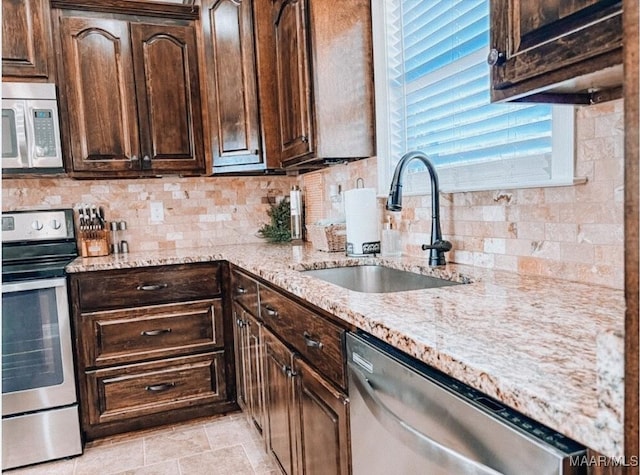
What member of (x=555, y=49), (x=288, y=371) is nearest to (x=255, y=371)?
(x=288, y=371)

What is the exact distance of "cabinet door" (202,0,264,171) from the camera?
8.52 feet

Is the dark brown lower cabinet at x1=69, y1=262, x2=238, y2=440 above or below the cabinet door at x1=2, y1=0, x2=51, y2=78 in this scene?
below

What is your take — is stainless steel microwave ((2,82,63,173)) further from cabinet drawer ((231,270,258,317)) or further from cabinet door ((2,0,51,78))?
cabinet drawer ((231,270,258,317))

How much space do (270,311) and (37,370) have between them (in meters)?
1.32

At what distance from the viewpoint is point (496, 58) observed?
1.00 m

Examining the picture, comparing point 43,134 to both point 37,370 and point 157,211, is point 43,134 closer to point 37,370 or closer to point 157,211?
point 157,211

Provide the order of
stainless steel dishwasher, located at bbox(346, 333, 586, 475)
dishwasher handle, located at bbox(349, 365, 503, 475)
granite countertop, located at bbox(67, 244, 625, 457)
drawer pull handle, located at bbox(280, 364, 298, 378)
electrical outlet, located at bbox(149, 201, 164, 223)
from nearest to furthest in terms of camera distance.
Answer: granite countertop, located at bbox(67, 244, 625, 457)
stainless steel dishwasher, located at bbox(346, 333, 586, 475)
dishwasher handle, located at bbox(349, 365, 503, 475)
drawer pull handle, located at bbox(280, 364, 298, 378)
electrical outlet, located at bbox(149, 201, 164, 223)

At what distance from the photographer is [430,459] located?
2.66ft

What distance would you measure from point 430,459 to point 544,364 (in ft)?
0.93

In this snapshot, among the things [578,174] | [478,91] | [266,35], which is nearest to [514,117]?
[478,91]

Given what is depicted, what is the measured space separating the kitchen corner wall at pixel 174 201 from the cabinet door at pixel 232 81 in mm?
471

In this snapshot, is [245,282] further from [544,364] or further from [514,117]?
[544,364]

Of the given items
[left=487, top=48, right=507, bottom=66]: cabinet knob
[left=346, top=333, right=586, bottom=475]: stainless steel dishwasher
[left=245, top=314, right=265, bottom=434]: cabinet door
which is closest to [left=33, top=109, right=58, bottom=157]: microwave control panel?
[left=245, top=314, right=265, bottom=434]: cabinet door

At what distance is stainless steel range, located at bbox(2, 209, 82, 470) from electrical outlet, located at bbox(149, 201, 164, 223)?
80 centimetres
